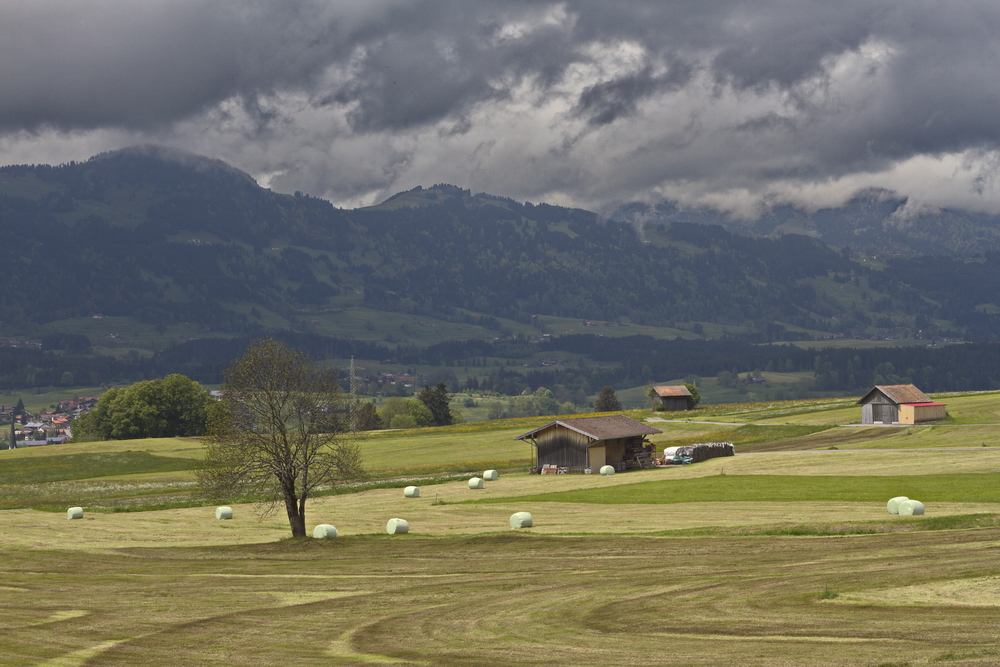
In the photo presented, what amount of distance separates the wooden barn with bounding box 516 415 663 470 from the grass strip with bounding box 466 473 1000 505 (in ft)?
62.0

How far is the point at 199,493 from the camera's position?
297 feet

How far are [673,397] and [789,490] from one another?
109m

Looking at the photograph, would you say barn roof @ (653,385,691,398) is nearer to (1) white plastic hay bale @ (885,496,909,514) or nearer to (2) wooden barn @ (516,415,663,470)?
(2) wooden barn @ (516,415,663,470)

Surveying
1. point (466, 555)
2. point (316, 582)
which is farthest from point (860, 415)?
point (316, 582)

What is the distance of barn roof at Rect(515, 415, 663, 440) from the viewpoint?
9775cm

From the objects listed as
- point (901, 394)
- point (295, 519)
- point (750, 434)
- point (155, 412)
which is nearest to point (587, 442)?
point (750, 434)

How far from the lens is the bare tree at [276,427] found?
2095 inches

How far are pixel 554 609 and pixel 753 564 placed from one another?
9.97 metres

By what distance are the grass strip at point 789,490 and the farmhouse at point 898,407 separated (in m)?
47.0

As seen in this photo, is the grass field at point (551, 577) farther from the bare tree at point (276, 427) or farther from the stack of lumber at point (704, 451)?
the stack of lumber at point (704, 451)

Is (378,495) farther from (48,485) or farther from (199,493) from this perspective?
(48,485)

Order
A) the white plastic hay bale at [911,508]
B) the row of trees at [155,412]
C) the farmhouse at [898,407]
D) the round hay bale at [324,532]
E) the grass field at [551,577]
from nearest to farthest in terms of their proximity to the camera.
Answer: the grass field at [551,577] < the white plastic hay bale at [911,508] < the round hay bale at [324,532] < the farmhouse at [898,407] < the row of trees at [155,412]

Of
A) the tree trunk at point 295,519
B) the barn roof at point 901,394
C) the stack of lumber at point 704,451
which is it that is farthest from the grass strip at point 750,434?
the tree trunk at point 295,519

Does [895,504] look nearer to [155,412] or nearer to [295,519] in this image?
[295,519]
